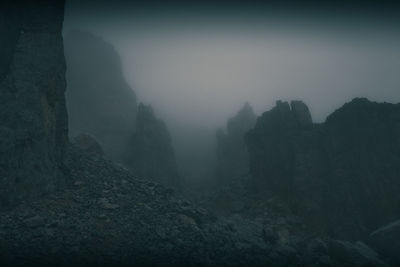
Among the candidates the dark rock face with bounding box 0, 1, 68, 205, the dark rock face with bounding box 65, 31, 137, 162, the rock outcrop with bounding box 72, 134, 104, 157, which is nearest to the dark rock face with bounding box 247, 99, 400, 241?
the rock outcrop with bounding box 72, 134, 104, 157

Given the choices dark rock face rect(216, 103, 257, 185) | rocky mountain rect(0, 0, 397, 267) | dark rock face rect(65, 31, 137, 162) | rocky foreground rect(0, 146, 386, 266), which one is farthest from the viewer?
dark rock face rect(65, 31, 137, 162)

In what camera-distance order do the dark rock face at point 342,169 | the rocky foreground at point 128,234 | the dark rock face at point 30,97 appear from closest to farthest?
the rocky foreground at point 128,234
the dark rock face at point 30,97
the dark rock face at point 342,169

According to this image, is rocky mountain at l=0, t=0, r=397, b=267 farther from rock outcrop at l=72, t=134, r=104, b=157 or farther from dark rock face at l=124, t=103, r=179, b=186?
dark rock face at l=124, t=103, r=179, b=186

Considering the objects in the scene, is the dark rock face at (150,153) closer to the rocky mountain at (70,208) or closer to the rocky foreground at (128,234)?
the rocky foreground at (128,234)

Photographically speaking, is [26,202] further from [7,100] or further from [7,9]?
[7,9]

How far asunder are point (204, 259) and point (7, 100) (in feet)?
39.3

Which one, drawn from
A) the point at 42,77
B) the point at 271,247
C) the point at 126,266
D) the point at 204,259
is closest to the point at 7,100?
the point at 42,77

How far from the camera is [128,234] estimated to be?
13.3 m

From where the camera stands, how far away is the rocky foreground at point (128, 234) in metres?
11.0

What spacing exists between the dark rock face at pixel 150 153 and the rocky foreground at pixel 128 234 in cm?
1615

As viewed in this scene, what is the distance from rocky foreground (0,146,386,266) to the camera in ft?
36.2

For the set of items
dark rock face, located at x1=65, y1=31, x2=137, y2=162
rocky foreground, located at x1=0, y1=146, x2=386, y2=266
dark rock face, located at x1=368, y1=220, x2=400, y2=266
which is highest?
dark rock face, located at x1=65, y1=31, x2=137, y2=162

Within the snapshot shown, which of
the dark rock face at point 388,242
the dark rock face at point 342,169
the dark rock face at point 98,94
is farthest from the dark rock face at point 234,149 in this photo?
the dark rock face at point 388,242

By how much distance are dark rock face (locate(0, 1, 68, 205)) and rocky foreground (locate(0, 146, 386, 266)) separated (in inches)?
47.2
